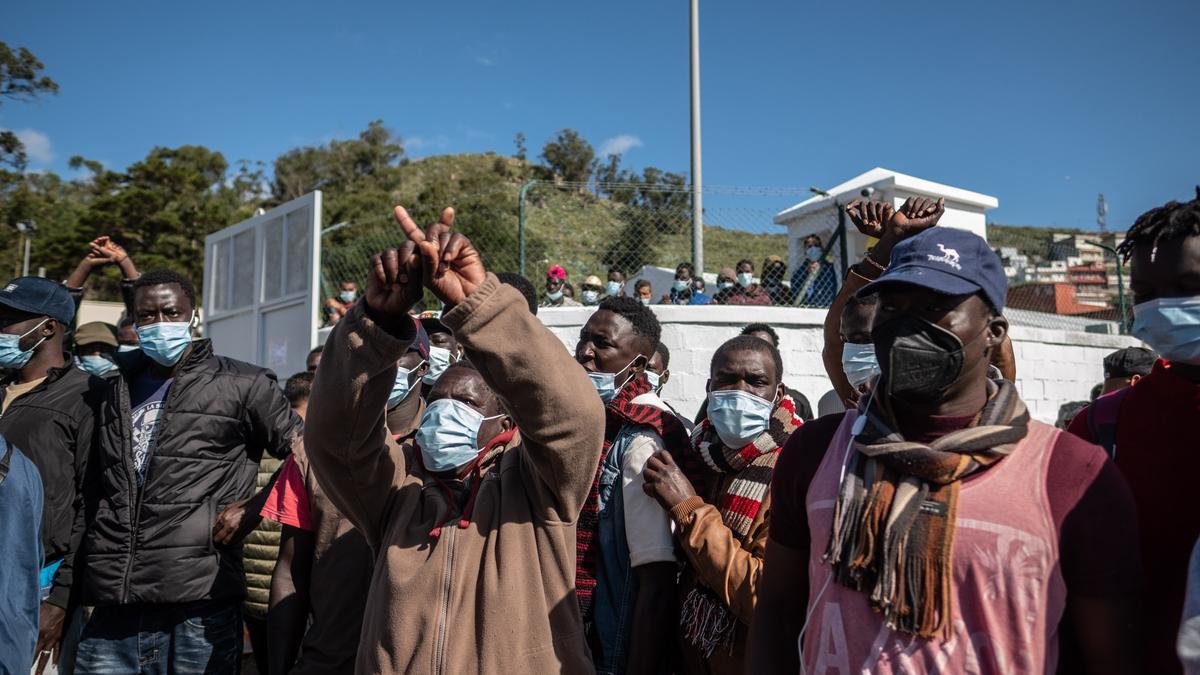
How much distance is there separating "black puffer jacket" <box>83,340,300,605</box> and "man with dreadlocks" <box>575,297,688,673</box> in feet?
5.32

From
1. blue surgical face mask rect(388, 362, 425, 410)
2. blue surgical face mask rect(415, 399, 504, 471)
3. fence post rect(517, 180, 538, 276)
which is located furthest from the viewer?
fence post rect(517, 180, 538, 276)

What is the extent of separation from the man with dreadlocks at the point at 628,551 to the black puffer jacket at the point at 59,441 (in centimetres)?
222

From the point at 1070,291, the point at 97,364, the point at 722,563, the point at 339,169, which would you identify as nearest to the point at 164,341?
the point at 722,563

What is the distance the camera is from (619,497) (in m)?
3.04

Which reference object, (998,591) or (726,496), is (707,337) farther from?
(998,591)

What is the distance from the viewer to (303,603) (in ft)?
10.4

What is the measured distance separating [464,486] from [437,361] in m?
2.15

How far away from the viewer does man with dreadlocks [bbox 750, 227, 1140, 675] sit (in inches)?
64.3

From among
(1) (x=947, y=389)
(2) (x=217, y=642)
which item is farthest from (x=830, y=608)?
(2) (x=217, y=642)

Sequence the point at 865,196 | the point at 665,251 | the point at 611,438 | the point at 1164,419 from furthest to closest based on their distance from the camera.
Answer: the point at 665,251, the point at 865,196, the point at 611,438, the point at 1164,419

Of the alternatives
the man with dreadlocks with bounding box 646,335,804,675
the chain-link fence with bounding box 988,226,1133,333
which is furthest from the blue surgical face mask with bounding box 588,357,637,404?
the chain-link fence with bounding box 988,226,1133,333

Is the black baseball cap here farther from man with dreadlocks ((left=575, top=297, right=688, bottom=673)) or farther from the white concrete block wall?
Result: the white concrete block wall

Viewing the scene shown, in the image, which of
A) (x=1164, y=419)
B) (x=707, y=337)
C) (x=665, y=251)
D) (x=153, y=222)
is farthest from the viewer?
(x=153, y=222)

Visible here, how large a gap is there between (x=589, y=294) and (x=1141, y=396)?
9.28 meters
